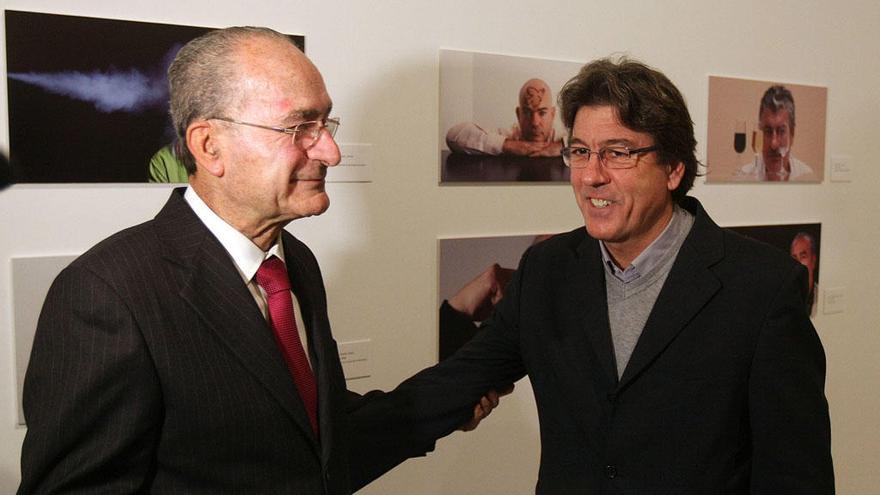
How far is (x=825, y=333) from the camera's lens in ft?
13.0

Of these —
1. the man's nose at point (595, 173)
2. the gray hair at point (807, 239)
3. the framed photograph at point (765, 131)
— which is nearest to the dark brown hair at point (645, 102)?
the man's nose at point (595, 173)

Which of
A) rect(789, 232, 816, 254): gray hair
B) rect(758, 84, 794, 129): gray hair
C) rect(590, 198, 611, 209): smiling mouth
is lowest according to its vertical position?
rect(789, 232, 816, 254): gray hair

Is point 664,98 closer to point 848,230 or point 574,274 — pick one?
point 574,274

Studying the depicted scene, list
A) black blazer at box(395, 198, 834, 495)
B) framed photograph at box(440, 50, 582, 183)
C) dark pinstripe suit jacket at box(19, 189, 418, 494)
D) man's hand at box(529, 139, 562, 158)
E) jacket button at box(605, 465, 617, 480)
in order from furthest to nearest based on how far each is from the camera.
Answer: man's hand at box(529, 139, 562, 158)
framed photograph at box(440, 50, 582, 183)
jacket button at box(605, 465, 617, 480)
black blazer at box(395, 198, 834, 495)
dark pinstripe suit jacket at box(19, 189, 418, 494)

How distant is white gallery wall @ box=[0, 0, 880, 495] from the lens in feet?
7.29

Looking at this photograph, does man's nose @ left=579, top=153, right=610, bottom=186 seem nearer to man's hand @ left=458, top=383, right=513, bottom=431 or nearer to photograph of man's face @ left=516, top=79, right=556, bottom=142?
man's hand @ left=458, top=383, right=513, bottom=431

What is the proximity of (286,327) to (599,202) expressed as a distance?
2.67ft

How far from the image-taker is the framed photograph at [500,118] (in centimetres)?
281

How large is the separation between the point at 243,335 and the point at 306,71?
0.53 meters

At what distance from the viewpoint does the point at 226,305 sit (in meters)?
1.47

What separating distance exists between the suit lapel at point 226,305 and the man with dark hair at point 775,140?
2.77 meters

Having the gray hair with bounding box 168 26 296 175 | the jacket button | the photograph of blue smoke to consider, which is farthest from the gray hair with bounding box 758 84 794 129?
the gray hair with bounding box 168 26 296 175

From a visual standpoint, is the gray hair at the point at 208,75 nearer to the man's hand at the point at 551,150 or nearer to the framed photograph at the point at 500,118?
the framed photograph at the point at 500,118

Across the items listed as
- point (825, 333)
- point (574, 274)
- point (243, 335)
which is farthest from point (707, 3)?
point (243, 335)
